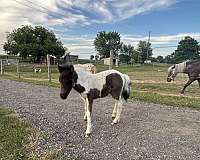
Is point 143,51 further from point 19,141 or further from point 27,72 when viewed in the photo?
point 19,141

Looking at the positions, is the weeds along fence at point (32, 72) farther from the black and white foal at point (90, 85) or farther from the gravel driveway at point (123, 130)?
the black and white foal at point (90, 85)

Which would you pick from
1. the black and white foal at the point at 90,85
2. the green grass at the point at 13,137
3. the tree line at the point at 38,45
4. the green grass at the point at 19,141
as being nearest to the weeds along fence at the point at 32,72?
the green grass at the point at 13,137

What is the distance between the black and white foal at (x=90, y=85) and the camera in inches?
229

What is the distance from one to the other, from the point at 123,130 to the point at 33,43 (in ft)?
199

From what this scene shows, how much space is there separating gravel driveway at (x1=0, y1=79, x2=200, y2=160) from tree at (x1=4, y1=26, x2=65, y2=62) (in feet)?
178

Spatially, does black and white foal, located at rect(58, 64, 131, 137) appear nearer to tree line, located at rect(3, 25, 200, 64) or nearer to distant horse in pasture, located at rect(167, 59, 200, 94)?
distant horse in pasture, located at rect(167, 59, 200, 94)

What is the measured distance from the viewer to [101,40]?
104438 mm

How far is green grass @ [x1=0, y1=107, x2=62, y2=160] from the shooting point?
15.2 ft

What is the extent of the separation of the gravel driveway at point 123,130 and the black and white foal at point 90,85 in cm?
47

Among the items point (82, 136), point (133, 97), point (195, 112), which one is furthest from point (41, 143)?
point (133, 97)

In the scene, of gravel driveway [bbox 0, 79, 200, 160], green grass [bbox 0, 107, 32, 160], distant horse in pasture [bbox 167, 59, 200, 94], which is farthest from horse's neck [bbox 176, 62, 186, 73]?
green grass [bbox 0, 107, 32, 160]

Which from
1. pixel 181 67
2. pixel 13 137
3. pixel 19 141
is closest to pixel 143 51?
pixel 181 67

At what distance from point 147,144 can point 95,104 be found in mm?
4515

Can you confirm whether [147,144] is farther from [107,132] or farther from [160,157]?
[107,132]
